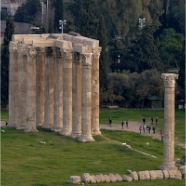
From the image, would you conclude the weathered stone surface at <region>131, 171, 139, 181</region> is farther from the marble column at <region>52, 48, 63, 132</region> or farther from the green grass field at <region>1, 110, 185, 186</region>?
the marble column at <region>52, 48, 63, 132</region>

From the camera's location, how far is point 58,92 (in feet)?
278

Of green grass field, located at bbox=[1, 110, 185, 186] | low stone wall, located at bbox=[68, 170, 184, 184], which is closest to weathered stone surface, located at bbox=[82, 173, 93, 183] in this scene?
low stone wall, located at bbox=[68, 170, 184, 184]

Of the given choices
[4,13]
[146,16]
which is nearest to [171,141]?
[146,16]

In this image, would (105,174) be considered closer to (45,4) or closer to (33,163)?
(33,163)

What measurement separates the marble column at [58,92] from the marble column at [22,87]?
7.93 ft

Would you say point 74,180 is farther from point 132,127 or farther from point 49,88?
point 132,127

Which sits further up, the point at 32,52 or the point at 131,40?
the point at 131,40

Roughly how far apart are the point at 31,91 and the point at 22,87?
170cm

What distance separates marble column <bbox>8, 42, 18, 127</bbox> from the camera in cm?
8788

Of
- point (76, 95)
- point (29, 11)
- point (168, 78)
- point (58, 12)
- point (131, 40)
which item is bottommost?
point (76, 95)

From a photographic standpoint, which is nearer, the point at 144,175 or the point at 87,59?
the point at 144,175

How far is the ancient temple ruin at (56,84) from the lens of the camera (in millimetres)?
79938

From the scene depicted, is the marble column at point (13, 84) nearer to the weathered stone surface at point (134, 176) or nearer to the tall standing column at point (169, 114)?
the tall standing column at point (169, 114)

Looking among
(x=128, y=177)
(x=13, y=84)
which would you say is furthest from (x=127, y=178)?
Answer: (x=13, y=84)
